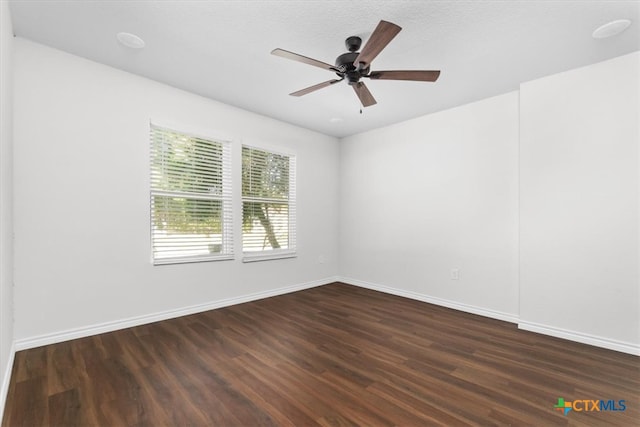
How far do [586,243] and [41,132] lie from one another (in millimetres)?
5119

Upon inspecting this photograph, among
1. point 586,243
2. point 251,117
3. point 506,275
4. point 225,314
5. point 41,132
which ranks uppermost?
point 251,117

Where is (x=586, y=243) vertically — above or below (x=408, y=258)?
above

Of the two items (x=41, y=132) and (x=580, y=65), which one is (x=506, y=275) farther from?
(x=41, y=132)

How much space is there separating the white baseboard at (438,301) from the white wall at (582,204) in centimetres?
32

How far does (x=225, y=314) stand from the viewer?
346 centimetres

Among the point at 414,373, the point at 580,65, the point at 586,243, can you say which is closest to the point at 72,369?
the point at 414,373

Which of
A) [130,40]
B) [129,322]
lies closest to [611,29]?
[130,40]

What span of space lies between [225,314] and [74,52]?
303 cm

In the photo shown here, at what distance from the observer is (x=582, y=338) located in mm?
2768

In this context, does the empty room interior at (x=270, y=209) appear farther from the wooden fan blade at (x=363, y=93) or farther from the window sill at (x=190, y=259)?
the wooden fan blade at (x=363, y=93)

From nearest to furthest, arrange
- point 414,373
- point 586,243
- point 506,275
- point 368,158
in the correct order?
1. point 414,373
2. point 586,243
3. point 506,275
4. point 368,158

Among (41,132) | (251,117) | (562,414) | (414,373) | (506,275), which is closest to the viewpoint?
(562,414)

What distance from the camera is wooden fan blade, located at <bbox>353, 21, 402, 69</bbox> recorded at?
1749 mm

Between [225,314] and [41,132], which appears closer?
[41,132]
